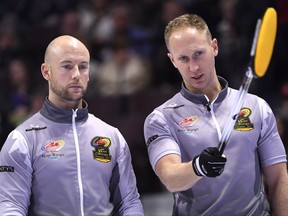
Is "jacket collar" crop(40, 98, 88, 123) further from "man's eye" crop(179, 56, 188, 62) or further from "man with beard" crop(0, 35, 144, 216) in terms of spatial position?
"man's eye" crop(179, 56, 188, 62)

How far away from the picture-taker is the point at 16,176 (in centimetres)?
465

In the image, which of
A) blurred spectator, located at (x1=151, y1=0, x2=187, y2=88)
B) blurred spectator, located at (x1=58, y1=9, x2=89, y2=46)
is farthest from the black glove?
blurred spectator, located at (x1=58, y1=9, x2=89, y2=46)

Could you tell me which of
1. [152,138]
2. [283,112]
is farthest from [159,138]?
[283,112]

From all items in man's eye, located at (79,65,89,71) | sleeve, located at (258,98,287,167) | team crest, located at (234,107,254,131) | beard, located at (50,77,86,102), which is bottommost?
sleeve, located at (258,98,287,167)

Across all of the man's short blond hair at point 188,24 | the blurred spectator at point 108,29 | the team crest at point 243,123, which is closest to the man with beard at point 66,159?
the man's short blond hair at point 188,24

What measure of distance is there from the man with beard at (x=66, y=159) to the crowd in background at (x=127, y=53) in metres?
2.80

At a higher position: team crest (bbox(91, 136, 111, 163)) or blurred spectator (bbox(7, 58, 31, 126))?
team crest (bbox(91, 136, 111, 163))

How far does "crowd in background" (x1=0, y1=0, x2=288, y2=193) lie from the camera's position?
8625 mm

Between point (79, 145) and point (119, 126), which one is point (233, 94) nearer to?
point (79, 145)

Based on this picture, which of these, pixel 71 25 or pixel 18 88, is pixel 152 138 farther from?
pixel 71 25

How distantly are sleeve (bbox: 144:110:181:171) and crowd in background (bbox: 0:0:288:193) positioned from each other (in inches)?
102

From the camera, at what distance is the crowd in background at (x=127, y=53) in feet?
28.3

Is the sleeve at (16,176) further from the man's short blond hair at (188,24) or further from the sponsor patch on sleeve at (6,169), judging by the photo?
the man's short blond hair at (188,24)

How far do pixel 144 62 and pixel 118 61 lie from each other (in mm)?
355
